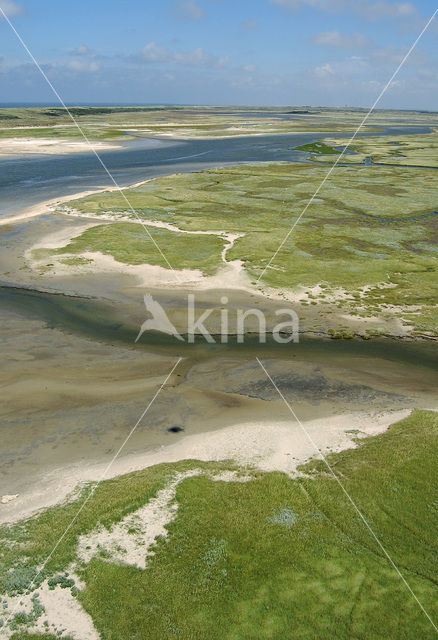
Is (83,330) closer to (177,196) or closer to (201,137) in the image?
(177,196)

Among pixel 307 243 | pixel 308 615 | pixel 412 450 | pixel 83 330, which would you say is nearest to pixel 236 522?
pixel 308 615

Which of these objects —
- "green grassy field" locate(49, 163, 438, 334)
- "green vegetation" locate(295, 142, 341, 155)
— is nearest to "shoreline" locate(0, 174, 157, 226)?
"green grassy field" locate(49, 163, 438, 334)

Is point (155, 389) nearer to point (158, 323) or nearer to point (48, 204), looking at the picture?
point (158, 323)

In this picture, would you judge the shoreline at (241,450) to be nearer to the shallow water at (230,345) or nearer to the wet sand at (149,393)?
the wet sand at (149,393)
